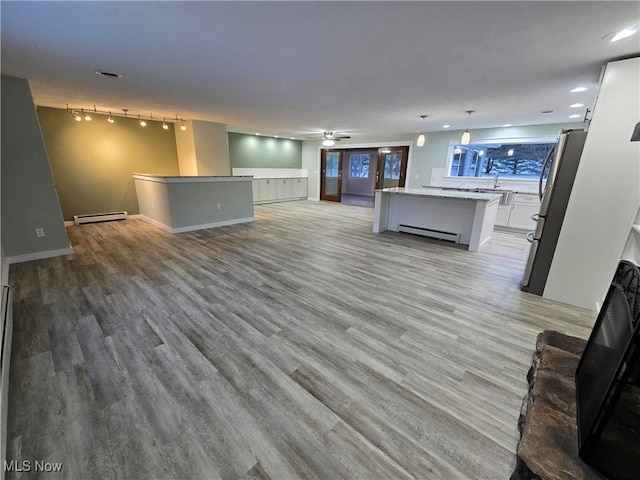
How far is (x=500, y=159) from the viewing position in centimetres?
641

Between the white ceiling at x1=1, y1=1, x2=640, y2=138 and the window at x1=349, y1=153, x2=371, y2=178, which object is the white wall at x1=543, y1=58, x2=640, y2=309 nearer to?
the white ceiling at x1=1, y1=1, x2=640, y2=138

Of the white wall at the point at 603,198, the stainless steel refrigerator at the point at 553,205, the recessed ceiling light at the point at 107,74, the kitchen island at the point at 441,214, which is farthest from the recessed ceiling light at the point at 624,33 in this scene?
the recessed ceiling light at the point at 107,74

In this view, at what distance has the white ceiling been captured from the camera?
5.50 feet

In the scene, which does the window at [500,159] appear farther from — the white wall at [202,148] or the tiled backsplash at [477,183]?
the white wall at [202,148]

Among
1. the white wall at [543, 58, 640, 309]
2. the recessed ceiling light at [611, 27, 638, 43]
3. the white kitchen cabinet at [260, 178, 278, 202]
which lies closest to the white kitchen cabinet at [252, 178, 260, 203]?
the white kitchen cabinet at [260, 178, 278, 202]

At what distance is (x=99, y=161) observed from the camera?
18.7ft

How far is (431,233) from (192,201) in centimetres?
490

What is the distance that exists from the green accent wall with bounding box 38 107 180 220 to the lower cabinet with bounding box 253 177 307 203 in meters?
2.75

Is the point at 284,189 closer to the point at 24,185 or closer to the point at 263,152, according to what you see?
the point at 263,152

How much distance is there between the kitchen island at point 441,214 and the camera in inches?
172

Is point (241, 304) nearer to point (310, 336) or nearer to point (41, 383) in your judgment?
point (310, 336)

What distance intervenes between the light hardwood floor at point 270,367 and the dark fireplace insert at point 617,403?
36 centimetres

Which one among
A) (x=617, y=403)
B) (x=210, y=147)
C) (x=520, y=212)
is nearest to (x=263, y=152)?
(x=210, y=147)

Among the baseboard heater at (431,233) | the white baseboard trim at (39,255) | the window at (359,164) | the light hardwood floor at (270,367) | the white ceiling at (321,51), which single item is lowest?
the light hardwood floor at (270,367)
